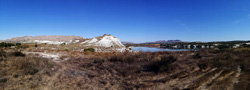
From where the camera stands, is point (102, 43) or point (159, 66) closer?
point (159, 66)

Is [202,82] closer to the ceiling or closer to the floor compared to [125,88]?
closer to the ceiling

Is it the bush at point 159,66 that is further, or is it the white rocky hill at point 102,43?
the white rocky hill at point 102,43

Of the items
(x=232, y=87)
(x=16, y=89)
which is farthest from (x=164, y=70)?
(x=16, y=89)

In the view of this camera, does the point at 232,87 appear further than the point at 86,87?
No

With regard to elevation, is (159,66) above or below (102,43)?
below

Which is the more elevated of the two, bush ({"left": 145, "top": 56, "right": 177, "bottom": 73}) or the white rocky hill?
the white rocky hill

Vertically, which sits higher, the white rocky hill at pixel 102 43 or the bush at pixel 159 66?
the white rocky hill at pixel 102 43

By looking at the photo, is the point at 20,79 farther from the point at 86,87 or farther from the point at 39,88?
the point at 86,87

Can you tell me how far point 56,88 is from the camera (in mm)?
3133

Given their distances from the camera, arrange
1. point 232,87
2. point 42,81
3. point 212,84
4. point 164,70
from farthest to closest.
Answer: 1. point 164,70
2. point 42,81
3. point 212,84
4. point 232,87

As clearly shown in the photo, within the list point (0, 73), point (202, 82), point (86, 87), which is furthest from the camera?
point (0, 73)

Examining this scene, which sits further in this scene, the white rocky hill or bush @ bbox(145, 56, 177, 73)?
the white rocky hill

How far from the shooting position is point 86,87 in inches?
128

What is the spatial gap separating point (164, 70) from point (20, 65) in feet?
22.3
